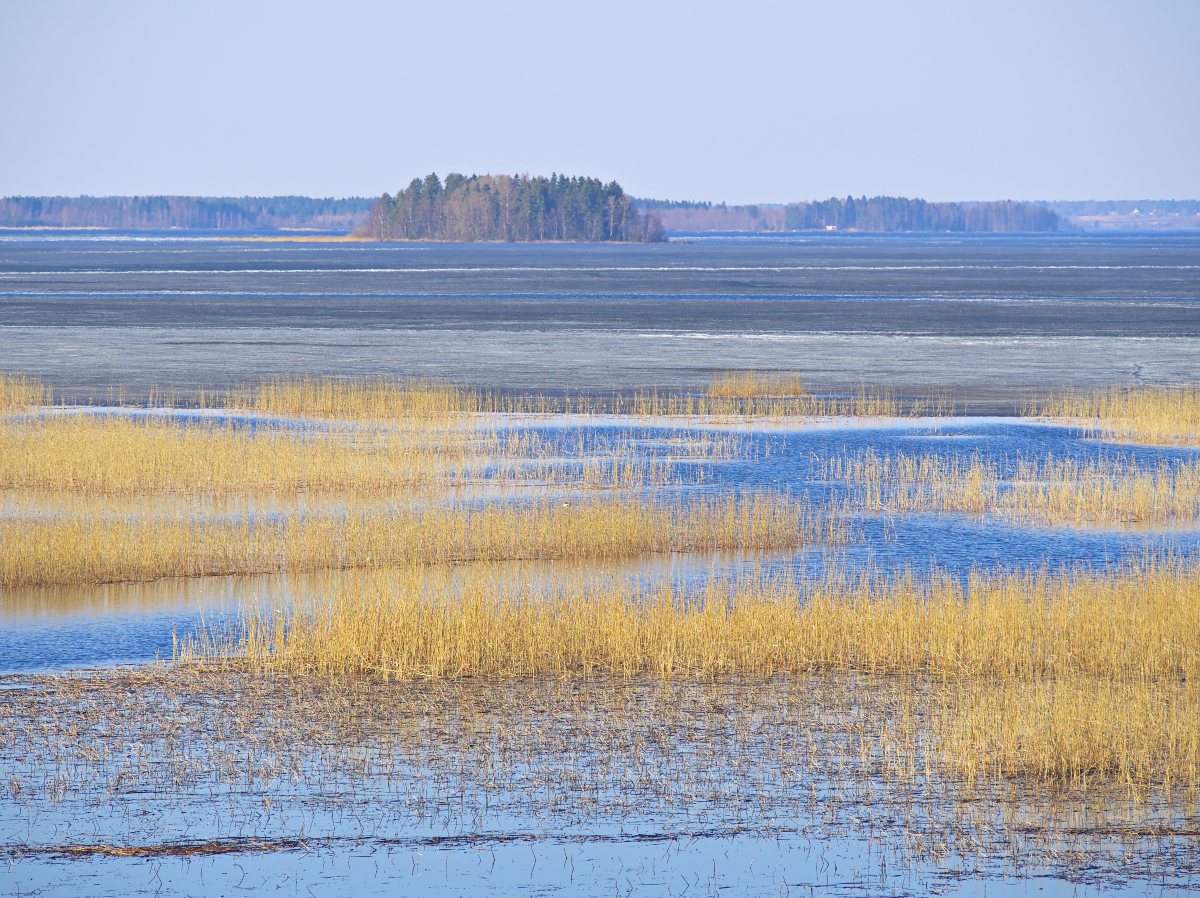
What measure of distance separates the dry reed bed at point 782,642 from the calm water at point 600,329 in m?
20.6

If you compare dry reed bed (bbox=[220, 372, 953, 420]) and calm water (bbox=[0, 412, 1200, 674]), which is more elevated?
dry reed bed (bbox=[220, 372, 953, 420])

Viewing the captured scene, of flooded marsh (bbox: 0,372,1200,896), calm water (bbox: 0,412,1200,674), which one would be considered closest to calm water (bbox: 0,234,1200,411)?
calm water (bbox: 0,412,1200,674)

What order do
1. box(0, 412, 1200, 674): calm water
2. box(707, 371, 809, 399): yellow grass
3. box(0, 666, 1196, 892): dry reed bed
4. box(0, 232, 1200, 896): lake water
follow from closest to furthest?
box(0, 232, 1200, 896): lake water
box(0, 666, 1196, 892): dry reed bed
box(0, 412, 1200, 674): calm water
box(707, 371, 809, 399): yellow grass

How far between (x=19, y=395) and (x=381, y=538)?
15368mm

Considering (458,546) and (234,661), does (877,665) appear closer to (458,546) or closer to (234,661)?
(234,661)

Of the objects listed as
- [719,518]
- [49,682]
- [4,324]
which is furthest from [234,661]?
[4,324]

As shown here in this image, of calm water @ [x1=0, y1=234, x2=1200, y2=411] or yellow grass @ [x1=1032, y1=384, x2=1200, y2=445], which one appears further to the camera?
calm water @ [x1=0, y1=234, x2=1200, y2=411]

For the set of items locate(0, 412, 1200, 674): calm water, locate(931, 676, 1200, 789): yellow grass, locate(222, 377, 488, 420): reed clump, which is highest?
locate(222, 377, 488, 420): reed clump

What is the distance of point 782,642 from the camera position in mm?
14172

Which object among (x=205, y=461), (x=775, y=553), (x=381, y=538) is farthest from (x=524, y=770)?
(x=205, y=461)

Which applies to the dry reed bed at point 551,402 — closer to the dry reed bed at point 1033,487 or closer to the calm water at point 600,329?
the calm water at point 600,329

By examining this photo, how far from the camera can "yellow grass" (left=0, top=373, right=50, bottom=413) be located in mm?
31047

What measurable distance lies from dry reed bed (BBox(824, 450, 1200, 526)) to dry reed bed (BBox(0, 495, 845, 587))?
89.4 inches

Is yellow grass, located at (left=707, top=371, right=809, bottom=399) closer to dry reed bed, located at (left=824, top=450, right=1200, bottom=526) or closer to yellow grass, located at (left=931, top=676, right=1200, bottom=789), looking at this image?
dry reed bed, located at (left=824, top=450, right=1200, bottom=526)
